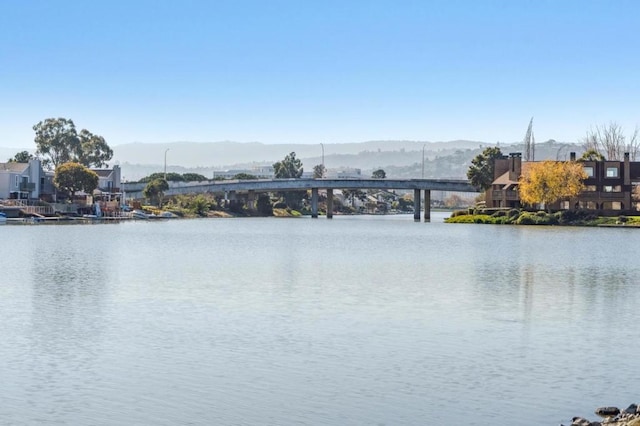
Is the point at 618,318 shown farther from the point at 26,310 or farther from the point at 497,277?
the point at 26,310

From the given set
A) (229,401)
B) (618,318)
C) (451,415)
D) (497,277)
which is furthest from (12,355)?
(497,277)

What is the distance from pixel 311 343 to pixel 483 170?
157m

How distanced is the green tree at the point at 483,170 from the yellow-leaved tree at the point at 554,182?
23857 mm

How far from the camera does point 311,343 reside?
114 ft

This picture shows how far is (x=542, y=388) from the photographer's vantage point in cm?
2786

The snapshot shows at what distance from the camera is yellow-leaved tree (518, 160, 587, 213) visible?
160 meters

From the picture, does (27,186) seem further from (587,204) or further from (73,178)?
(587,204)

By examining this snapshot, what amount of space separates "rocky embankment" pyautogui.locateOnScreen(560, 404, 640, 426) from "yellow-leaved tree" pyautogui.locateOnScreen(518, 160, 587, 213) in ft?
452

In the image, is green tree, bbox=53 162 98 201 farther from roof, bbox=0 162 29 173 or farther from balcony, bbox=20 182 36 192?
roof, bbox=0 162 29 173

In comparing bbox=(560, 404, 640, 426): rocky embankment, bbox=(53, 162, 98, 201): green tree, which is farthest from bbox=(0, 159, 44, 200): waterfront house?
bbox=(560, 404, 640, 426): rocky embankment

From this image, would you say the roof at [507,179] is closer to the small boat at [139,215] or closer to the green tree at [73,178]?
the small boat at [139,215]

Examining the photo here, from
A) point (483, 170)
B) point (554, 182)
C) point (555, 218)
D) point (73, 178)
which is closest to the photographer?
point (554, 182)

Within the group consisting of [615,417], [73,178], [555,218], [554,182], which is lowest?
[615,417]

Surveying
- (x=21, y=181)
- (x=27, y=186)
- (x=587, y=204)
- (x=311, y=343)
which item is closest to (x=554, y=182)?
(x=587, y=204)
